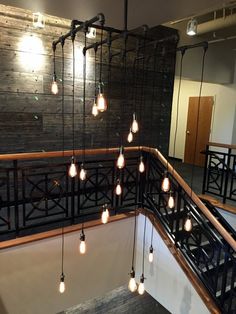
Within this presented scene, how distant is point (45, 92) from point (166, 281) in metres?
3.26

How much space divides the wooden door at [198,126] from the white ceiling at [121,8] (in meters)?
4.65

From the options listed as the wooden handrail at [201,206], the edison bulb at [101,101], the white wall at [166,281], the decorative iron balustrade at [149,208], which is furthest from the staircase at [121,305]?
the edison bulb at [101,101]

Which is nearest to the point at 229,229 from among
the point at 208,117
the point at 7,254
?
the point at 7,254

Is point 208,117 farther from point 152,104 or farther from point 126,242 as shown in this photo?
point 126,242

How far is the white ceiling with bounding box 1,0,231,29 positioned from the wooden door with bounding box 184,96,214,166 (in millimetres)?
4650

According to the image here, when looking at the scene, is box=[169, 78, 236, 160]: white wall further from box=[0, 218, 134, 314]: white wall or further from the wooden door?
box=[0, 218, 134, 314]: white wall

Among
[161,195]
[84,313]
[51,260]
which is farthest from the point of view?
[84,313]

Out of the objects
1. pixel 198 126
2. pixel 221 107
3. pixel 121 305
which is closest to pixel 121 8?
pixel 121 305

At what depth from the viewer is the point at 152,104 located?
220 inches

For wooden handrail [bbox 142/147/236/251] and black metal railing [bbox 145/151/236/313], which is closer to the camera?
wooden handrail [bbox 142/147/236/251]

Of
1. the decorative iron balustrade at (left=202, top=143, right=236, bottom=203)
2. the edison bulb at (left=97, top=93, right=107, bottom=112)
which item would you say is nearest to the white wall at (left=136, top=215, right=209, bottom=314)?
the decorative iron balustrade at (left=202, top=143, right=236, bottom=203)

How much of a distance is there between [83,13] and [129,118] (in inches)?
99.8

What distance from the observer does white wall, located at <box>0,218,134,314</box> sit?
308 cm

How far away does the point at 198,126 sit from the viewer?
7.80 meters
